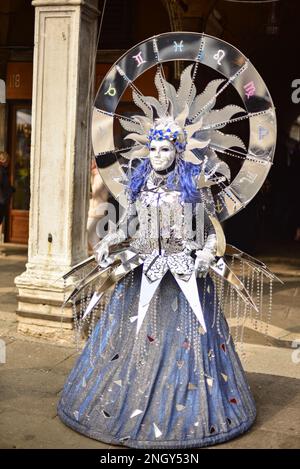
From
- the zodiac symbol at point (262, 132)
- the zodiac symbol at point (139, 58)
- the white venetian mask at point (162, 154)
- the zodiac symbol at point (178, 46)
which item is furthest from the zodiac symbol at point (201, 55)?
the white venetian mask at point (162, 154)

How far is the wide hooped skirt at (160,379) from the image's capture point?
12.3 feet

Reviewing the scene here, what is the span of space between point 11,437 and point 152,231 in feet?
4.69

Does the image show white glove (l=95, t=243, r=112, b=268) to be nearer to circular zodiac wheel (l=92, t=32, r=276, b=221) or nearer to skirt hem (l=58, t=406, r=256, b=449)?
circular zodiac wheel (l=92, t=32, r=276, b=221)

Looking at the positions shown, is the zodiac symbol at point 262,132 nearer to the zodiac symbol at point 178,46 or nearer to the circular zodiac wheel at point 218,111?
the circular zodiac wheel at point 218,111

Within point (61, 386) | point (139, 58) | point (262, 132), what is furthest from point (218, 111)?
point (61, 386)

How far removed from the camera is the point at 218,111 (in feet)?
13.9

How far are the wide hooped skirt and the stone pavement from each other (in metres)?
0.12

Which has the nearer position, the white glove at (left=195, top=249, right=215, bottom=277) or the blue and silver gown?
the blue and silver gown

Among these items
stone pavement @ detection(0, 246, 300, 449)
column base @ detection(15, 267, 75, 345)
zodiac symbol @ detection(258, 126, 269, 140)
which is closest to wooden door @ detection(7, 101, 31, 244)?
stone pavement @ detection(0, 246, 300, 449)

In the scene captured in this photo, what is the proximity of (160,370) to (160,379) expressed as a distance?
0.16ft

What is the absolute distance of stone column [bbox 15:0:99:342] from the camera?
579 centimetres

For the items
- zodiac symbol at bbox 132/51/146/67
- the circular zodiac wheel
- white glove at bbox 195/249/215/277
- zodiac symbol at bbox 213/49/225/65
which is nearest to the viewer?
white glove at bbox 195/249/215/277
